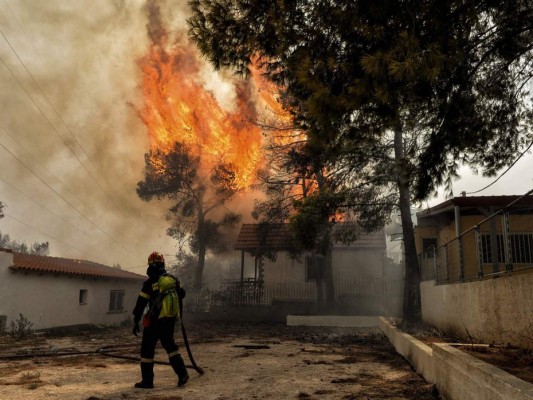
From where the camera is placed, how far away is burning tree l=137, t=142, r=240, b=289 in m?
33.2

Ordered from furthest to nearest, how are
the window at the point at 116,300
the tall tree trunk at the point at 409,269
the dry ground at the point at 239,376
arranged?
the window at the point at 116,300
the tall tree trunk at the point at 409,269
the dry ground at the point at 239,376

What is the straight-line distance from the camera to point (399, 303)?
2338cm

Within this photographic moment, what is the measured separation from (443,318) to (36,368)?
27.9ft

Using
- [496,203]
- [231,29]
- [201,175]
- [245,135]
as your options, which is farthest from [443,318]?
[201,175]

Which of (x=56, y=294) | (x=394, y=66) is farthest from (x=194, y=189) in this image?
(x=394, y=66)

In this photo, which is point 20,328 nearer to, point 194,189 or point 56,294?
point 56,294

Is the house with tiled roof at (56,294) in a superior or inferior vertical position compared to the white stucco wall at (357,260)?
inferior

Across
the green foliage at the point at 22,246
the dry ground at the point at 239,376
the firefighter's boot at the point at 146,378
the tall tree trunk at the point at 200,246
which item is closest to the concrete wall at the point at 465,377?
the dry ground at the point at 239,376

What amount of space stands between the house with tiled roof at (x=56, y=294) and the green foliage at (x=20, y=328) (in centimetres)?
25

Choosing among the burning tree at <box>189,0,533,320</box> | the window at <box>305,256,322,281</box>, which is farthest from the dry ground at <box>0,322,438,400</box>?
the window at <box>305,256,322,281</box>

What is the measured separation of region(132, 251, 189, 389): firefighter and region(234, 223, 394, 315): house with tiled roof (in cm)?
1816

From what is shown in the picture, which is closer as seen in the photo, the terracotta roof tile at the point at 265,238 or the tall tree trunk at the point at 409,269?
the tall tree trunk at the point at 409,269

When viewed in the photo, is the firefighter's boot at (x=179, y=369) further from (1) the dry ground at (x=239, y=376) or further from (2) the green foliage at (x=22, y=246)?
(2) the green foliage at (x=22, y=246)

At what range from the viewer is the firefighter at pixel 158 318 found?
20.7ft
